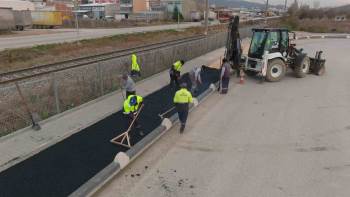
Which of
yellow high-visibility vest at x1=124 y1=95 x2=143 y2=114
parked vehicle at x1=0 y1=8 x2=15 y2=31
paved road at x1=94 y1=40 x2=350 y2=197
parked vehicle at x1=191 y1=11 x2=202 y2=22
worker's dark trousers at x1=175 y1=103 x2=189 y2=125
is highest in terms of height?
parked vehicle at x1=191 y1=11 x2=202 y2=22

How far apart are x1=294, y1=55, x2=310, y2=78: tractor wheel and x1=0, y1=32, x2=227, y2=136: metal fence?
7.45 metres

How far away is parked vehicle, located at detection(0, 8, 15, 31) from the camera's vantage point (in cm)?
3550

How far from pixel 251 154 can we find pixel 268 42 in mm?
8852

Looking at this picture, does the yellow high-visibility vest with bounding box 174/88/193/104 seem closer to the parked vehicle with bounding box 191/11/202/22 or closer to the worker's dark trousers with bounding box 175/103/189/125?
the worker's dark trousers with bounding box 175/103/189/125

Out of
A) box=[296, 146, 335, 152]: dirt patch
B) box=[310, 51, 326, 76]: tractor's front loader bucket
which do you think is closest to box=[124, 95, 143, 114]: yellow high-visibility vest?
box=[296, 146, 335, 152]: dirt patch

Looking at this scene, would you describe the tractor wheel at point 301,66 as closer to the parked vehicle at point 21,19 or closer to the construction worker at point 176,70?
the construction worker at point 176,70

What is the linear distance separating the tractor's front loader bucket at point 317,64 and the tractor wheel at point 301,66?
1.87 feet

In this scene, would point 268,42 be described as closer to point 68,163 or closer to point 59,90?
point 59,90

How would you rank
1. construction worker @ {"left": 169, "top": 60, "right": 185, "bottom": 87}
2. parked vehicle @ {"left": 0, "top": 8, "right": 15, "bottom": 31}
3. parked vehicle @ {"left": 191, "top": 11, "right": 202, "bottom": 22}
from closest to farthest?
construction worker @ {"left": 169, "top": 60, "right": 185, "bottom": 87}, parked vehicle @ {"left": 0, "top": 8, "right": 15, "bottom": 31}, parked vehicle @ {"left": 191, "top": 11, "right": 202, "bottom": 22}

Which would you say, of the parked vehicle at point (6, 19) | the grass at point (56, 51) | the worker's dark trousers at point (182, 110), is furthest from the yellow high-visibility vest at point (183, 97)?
the parked vehicle at point (6, 19)

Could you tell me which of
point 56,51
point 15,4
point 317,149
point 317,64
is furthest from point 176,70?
point 15,4

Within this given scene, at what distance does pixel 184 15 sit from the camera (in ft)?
296

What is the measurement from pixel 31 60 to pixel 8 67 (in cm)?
243

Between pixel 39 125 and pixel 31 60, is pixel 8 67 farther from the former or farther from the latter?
pixel 39 125
